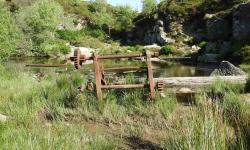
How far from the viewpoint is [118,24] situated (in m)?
74.5

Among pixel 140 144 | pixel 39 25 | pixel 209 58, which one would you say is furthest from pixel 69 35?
pixel 140 144

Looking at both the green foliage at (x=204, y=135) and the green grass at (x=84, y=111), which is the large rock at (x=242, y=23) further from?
the green foliage at (x=204, y=135)

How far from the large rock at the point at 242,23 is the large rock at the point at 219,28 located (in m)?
3.97

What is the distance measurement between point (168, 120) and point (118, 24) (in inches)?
2658

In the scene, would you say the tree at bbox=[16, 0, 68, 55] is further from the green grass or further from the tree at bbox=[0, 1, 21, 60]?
the green grass

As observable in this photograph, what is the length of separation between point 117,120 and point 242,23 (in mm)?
30874

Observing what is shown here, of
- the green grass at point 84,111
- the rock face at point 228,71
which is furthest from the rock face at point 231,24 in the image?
the green grass at point 84,111

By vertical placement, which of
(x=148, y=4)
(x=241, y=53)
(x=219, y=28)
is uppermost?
(x=148, y=4)

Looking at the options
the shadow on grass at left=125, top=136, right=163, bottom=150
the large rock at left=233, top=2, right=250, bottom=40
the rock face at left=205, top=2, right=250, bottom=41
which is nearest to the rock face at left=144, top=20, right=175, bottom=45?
the rock face at left=205, top=2, right=250, bottom=41

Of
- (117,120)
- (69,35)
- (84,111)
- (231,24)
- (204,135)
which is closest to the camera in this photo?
(204,135)

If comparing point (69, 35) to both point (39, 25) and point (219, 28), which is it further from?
point (219, 28)

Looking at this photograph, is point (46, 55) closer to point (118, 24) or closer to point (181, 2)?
point (181, 2)

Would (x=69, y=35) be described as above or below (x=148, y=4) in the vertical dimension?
below

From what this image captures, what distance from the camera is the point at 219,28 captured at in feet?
140
